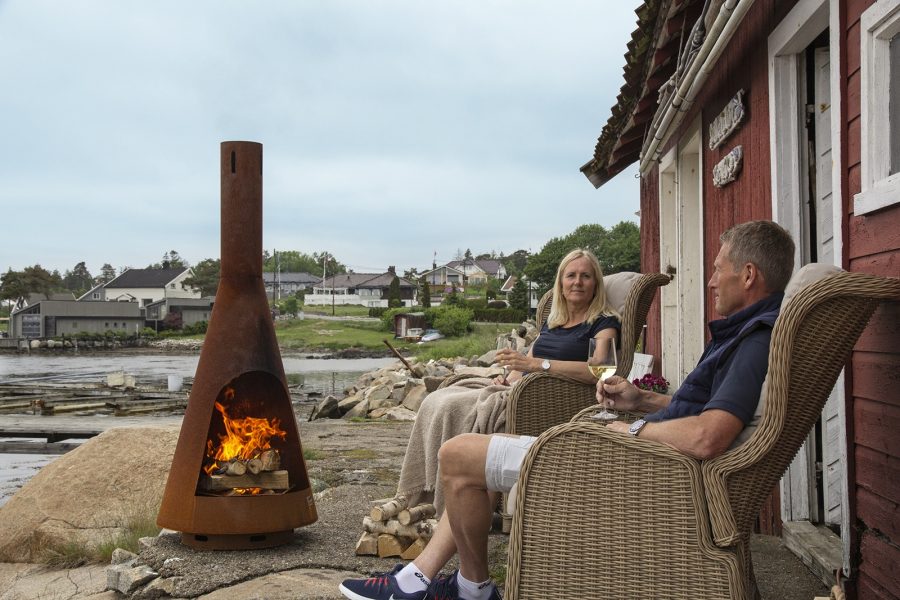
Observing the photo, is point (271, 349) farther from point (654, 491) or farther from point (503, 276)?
point (503, 276)

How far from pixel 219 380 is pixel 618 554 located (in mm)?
2327

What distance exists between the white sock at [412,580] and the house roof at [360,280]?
95749mm

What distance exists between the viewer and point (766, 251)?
8.01 ft

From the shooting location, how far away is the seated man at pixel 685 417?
2.21 meters

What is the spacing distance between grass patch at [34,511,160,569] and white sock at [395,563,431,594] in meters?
2.15

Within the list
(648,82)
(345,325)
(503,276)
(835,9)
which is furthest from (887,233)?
(503,276)

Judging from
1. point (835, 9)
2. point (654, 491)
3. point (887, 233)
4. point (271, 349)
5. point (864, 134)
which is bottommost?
point (654, 491)

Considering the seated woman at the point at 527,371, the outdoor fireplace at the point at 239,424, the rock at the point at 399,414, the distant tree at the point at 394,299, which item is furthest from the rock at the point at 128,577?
the distant tree at the point at 394,299

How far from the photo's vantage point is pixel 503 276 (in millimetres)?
99875

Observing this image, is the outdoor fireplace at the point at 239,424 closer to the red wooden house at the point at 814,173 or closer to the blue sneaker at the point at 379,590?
the blue sneaker at the point at 379,590

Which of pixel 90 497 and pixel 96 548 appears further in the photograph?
pixel 90 497

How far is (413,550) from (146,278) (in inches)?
3485

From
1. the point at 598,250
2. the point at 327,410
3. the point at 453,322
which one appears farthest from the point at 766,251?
the point at 598,250

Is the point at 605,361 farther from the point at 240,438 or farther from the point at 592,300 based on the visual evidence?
the point at 240,438
